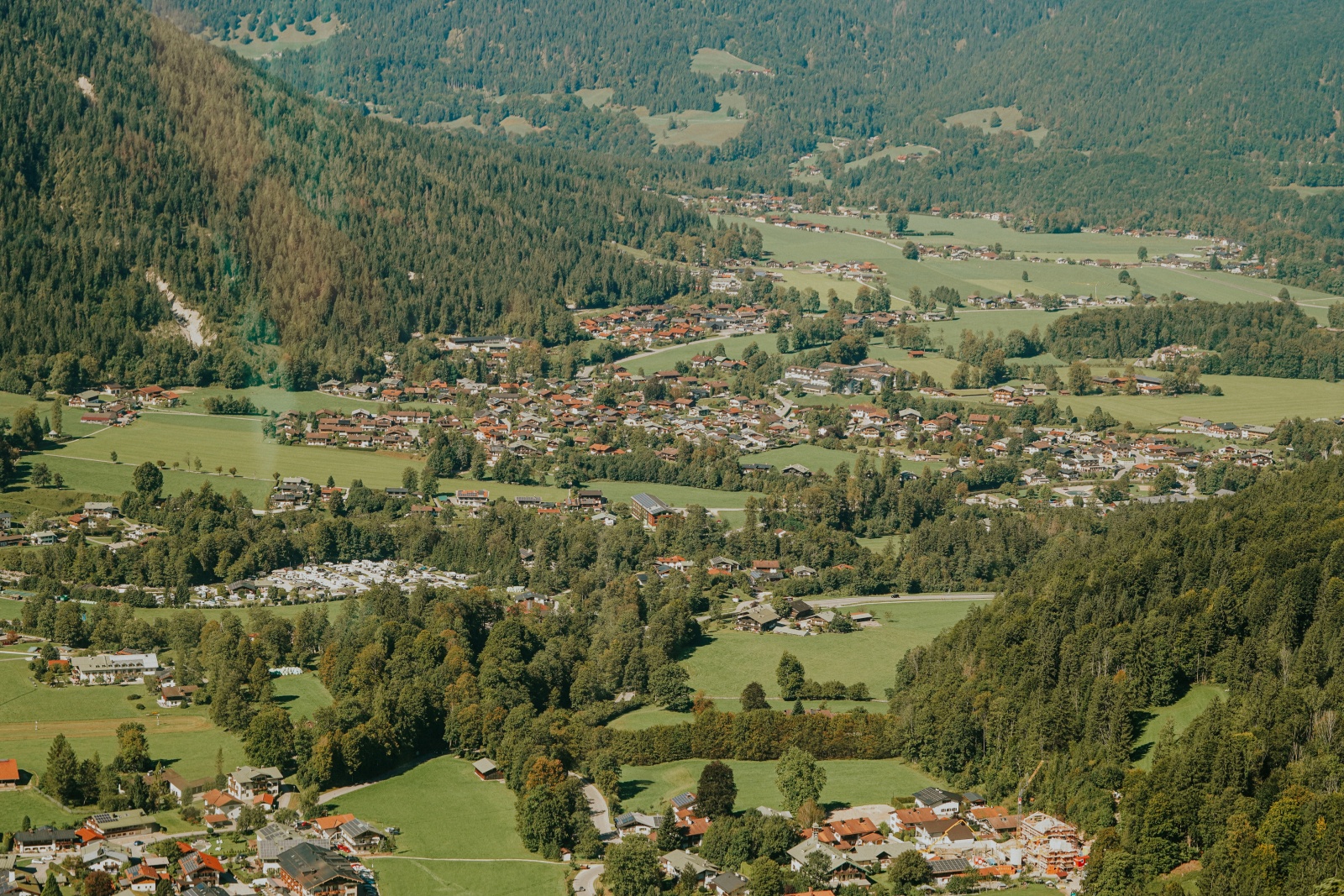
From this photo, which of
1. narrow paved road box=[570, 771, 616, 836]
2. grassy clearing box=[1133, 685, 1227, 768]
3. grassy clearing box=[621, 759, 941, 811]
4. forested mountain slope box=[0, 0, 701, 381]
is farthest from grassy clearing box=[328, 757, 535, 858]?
forested mountain slope box=[0, 0, 701, 381]

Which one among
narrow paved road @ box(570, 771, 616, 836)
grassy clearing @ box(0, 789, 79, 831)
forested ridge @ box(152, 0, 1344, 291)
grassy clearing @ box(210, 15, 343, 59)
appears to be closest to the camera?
grassy clearing @ box(0, 789, 79, 831)

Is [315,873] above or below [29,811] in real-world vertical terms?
above

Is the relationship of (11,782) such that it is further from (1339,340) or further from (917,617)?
(1339,340)

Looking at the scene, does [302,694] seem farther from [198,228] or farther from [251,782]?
[198,228]

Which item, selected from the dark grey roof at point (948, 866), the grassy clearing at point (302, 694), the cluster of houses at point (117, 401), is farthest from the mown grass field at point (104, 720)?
the cluster of houses at point (117, 401)

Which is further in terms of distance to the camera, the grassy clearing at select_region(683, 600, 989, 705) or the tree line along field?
the tree line along field

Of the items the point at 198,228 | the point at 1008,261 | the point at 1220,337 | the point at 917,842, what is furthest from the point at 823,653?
the point at 1008,261

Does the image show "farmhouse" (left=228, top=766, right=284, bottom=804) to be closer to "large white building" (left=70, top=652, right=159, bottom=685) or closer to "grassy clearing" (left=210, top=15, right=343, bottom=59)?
"large white building" (left=70, top=652, right=159, bottom=685)
